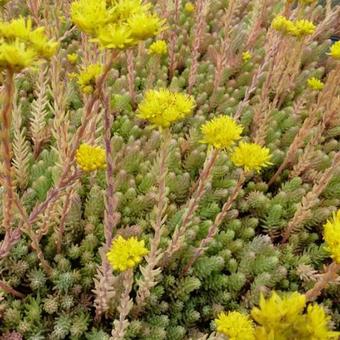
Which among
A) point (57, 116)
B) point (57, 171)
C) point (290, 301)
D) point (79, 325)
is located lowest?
point (79, 325)

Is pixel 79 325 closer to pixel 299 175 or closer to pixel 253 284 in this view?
pixel 253 284

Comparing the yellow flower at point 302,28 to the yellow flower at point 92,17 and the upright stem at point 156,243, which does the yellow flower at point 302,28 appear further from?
the yellow flower at point 92,17

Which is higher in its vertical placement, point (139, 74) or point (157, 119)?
point (157, 119)

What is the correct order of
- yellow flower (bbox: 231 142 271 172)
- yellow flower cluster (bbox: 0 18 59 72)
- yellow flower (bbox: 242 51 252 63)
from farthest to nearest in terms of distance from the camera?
yellow flower (bbox: 242 51 252 63), yellow flower (bbox: 231 142 271 172), yellow flower cluster (bbox: 0 18 59 72)

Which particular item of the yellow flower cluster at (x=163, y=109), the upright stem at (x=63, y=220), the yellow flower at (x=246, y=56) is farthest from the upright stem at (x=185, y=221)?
the yellow flower at (x=246, y=56)

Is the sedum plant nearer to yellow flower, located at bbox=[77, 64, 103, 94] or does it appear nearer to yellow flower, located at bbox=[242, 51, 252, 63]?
yellow flower, located at bbox=[77, 64, 103, 94]

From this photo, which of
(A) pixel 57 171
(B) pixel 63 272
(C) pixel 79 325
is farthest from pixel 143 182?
(C) pixel 79 325

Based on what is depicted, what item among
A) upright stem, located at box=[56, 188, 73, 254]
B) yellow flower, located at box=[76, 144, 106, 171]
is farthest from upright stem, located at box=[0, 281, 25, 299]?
yellow flower, located at box=[76, 144, 106, 171]
